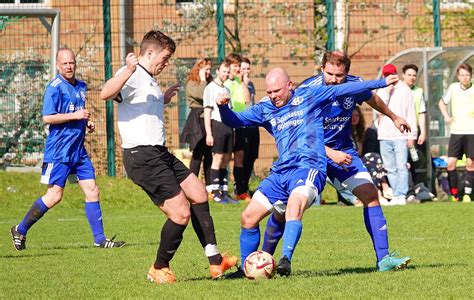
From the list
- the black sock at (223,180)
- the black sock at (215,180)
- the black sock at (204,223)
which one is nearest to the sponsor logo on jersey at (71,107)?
the black sock at (204,223)

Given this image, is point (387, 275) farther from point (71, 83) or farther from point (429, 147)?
point (429, 147)

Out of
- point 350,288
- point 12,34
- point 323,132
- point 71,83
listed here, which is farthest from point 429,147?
point 350,288

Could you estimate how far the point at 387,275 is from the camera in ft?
28.3

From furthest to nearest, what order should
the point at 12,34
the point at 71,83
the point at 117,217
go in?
the point at 12,34, the point at 117,217, the point at 71,83

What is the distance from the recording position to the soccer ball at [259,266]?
27.6 feet

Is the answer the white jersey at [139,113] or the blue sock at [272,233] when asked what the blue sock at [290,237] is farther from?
the white jersey at [139,113]

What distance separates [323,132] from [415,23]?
1294 cm

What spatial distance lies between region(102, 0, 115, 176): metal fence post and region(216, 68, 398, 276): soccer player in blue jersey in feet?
35.3

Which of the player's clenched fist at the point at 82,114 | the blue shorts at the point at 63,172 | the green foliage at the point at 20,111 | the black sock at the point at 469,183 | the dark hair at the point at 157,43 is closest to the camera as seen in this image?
the dark hair at the point at 157,43

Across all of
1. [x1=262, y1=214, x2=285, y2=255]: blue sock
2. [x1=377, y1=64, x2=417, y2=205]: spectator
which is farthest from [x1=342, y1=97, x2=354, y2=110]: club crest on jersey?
[x1=377, y1=64, x2=417, y2=205]: spectator

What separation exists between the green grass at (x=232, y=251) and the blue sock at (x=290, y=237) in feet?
0.69

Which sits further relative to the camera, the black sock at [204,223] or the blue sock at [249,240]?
the blue sock at [249,240]

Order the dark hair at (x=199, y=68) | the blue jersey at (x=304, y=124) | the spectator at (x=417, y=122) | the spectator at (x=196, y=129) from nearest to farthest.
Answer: the blue jersey at (x=304, y=124) < the dark hair at (x=199, y=68) < the spectator at (x=196, y=129) < the spectator at (x=417, y=122)

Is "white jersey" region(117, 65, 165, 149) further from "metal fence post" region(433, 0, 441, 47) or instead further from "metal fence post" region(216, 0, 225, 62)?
"metal fence post" region(433, 0, 441, 47)
